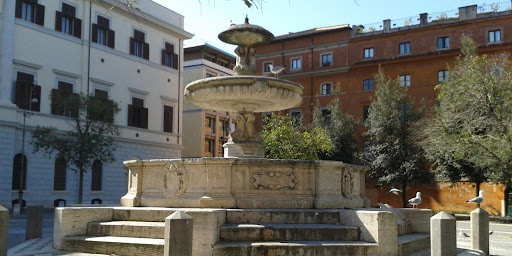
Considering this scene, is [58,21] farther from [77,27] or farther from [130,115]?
[130,115]

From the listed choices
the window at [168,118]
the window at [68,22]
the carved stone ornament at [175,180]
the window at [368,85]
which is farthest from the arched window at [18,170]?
the window at [368,85]

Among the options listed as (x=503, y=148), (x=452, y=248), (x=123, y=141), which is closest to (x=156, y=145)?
(x=123, y=141)

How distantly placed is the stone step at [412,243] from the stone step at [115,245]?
3.74 m

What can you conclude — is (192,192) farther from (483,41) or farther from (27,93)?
(483,41)

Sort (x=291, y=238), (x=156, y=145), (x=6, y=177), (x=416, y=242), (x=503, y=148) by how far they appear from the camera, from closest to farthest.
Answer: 1. (x=291, y=238)
2. (x=416, y=242)
3. (x=503, y=148)
4. (x=6, y=177)
5. (x=156, y=145)

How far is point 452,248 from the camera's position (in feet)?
20.3

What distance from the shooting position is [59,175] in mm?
26781

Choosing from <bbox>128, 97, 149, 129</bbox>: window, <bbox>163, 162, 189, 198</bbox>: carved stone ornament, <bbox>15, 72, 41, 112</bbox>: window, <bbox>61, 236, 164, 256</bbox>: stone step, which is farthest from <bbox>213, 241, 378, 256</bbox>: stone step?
<bbox>128, 97, 149, 129</bbox>: window

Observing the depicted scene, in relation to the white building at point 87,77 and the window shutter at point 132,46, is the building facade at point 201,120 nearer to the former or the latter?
the white building at point 87,77

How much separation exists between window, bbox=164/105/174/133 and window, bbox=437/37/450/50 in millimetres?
20306

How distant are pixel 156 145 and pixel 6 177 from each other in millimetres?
11574

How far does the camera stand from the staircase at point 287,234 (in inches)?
276

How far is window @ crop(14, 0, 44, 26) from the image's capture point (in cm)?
2556

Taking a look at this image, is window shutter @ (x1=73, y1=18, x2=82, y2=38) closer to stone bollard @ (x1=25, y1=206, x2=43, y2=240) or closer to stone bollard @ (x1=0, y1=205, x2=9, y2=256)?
stone bollard @ (x1=25, y1=206, x2=43, y2=240)
